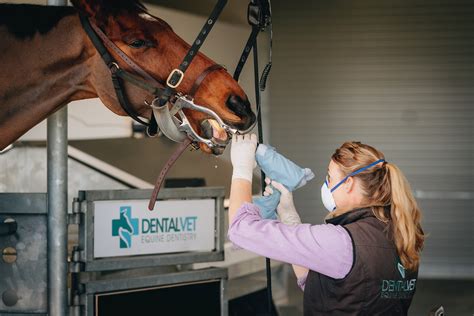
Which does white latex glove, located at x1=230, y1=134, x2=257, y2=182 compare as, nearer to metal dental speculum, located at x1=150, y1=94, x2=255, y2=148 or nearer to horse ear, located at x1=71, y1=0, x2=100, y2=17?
metal dental speculum, located at x1=150, y1=94, x2=255, y2=148

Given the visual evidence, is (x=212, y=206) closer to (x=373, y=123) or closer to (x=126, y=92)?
(x=126, y=92)

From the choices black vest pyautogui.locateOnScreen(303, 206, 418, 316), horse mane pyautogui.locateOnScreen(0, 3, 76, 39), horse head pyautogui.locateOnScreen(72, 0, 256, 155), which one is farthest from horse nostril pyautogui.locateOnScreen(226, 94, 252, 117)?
horse mane pyautogui.locateOnScreen(0, 3, 76, 39)

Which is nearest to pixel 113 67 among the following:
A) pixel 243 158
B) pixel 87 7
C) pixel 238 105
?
pixel 87 7

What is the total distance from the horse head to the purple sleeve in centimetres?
40

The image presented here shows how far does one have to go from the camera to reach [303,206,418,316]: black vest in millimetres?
2502

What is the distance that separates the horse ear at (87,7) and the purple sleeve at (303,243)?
3.13ft

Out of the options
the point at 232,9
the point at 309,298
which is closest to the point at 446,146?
the point at 232,9

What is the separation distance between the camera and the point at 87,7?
9.12 ft

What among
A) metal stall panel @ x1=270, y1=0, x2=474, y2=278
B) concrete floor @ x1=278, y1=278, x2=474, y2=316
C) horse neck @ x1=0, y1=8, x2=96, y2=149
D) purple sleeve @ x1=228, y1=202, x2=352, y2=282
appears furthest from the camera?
metal stall panel @ x1=270, y1=0, x2=474, y2=278

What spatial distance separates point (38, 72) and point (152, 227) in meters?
1.12

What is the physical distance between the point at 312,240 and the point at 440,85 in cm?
639

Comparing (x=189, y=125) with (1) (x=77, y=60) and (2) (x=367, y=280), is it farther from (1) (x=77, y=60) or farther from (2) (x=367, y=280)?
(2) (x=367, y=280)

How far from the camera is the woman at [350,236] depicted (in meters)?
2.50

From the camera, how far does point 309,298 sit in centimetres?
266
